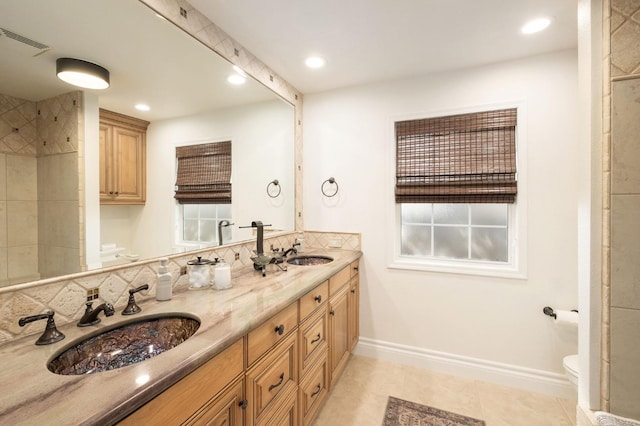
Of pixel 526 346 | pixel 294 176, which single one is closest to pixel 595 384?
pixel 526 346

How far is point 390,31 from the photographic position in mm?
1840

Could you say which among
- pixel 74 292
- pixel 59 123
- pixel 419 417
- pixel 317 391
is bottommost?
pixel 419 417

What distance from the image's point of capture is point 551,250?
207 cm

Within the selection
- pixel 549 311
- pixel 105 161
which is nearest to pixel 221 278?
pixel 105 161

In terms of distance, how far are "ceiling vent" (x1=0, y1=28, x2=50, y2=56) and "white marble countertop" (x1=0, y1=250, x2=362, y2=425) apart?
102 cm

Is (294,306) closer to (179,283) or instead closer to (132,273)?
(179,283)

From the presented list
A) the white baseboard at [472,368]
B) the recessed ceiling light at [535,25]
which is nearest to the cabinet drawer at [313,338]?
the white baseboard at [472,368]

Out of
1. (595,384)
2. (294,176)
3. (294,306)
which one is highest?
(294,176)

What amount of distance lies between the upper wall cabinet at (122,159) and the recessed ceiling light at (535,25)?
2.33 metres

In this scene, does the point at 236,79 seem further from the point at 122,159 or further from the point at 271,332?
the point at 271,332

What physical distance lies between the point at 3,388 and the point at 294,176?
2.28 metres

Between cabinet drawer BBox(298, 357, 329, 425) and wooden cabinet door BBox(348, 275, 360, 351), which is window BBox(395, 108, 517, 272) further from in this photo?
cabinet drawer BBox(298, 357, 329, 425)

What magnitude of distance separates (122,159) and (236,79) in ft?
3.40

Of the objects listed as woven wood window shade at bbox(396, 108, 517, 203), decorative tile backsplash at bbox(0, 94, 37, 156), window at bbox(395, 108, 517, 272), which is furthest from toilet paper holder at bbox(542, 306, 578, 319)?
decorative tile backsplash at bbox(0, 94, 37, 156)
